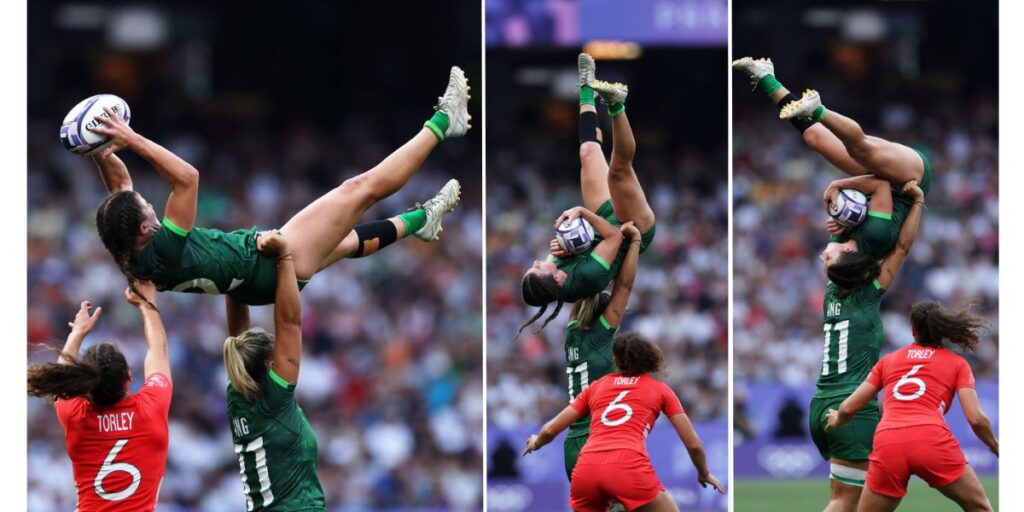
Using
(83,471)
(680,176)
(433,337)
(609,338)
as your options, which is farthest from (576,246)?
(680,176)

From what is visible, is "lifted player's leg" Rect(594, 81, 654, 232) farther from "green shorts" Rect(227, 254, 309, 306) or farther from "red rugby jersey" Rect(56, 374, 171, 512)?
"red rugby jersey" Rect(56, 374, 171, 512)

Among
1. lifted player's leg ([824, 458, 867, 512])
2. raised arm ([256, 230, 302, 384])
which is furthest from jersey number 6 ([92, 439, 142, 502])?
lifted player's leg ([824, 458, 867, 512])

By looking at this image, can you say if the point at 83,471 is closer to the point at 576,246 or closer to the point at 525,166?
the point at 576,246

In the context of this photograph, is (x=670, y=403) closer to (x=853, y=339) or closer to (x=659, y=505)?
(x=659, y=505)

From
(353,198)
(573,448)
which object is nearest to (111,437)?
(353,198)

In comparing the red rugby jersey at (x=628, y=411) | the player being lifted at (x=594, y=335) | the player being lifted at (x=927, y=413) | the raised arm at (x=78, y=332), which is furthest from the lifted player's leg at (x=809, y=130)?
the raised arm at (x=78, y=332)

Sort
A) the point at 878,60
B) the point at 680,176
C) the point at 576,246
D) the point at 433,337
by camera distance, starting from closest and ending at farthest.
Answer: the point at 576,246, the point at 433,337, the point at 680,176, the point at 878,60

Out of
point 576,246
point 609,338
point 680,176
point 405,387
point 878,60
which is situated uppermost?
point 878,60
